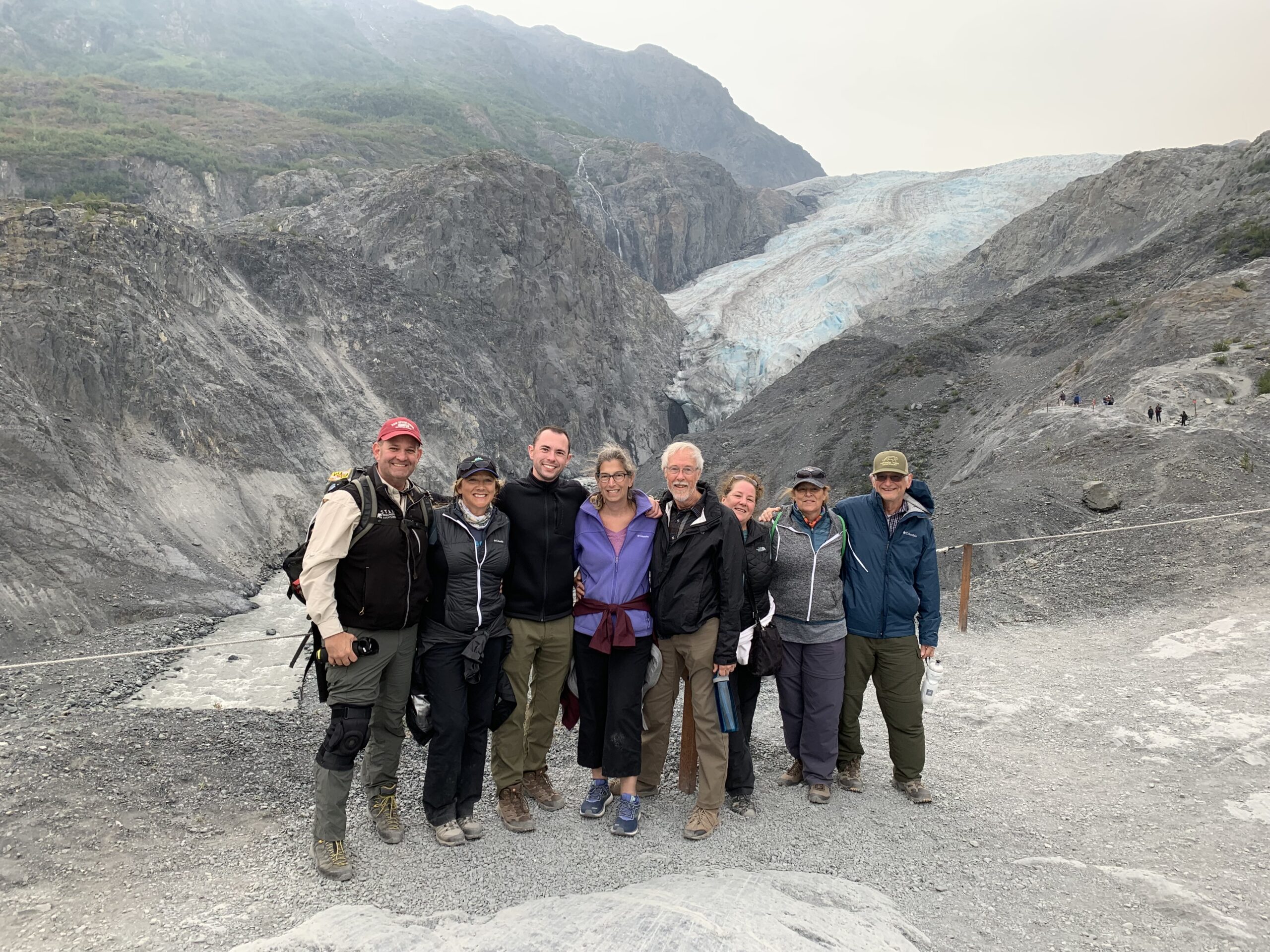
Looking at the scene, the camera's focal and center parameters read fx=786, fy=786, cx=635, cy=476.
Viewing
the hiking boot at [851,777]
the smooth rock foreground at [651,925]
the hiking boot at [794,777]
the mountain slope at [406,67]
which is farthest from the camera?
the mountain slope at [406,67]

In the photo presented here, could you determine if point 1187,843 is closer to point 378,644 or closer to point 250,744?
point 378,644

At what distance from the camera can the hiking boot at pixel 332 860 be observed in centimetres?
365

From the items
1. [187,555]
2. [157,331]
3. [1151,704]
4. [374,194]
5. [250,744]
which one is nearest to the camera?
[250,744]

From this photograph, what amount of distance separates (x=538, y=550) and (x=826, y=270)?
56932 millimetres

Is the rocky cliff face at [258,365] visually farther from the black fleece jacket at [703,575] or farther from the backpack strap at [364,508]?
the black fleece jacket at [703,575]

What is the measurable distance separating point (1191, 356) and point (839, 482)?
28.8 ft

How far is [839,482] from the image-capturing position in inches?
888

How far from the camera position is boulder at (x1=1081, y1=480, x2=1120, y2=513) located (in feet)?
39.0

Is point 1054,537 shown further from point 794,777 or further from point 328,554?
point 328,554

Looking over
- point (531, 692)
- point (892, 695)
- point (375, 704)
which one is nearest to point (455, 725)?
point (375, 704)

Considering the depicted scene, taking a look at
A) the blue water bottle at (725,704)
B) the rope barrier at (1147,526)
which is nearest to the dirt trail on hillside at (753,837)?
the blue water bottle at (725,704)

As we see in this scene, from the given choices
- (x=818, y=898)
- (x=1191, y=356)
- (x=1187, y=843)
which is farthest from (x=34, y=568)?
(x=1191, y=356)

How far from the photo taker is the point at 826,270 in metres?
57.0

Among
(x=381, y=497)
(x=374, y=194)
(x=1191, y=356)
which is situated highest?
(x=374, y=194)
